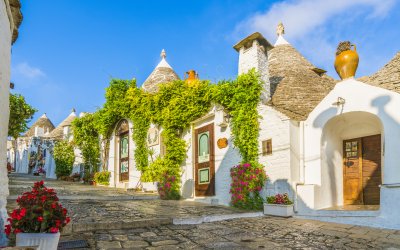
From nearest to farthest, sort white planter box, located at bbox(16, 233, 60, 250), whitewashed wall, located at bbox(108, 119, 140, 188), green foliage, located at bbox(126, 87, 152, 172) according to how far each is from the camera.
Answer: white planter box, located at bbox(16, 233, 60, 250) < green foliage, located at bbox(126, 87, 152, 172) < whitewashed wall, located at bbox(108, 119, 140, 188)

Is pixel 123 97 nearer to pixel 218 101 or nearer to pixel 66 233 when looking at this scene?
pixel 218 101

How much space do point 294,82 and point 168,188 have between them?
606 cm

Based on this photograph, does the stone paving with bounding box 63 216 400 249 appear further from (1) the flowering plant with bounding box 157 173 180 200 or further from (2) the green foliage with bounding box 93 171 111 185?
(2) the green foliage with bounding box 93 171 111 185

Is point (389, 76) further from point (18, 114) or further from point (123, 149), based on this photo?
point (18, 114)

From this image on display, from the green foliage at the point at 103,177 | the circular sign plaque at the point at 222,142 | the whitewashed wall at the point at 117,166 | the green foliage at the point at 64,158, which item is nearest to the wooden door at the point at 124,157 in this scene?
the whitewashed wall at the point at 117,166

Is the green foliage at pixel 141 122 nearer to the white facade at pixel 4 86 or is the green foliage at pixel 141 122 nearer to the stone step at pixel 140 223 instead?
the stone step at pixel 140 223

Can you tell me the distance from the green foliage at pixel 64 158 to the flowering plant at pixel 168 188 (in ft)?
35.5

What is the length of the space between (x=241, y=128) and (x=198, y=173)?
299 cm

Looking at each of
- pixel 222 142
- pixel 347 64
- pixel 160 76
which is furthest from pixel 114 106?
pixel 347 64

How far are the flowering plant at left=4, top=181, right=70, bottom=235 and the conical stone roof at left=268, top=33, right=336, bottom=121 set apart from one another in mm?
7075

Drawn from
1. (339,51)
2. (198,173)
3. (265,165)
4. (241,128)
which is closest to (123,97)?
(198,173)

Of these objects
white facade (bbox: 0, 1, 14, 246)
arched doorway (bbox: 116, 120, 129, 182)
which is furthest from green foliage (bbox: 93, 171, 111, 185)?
white facade (bbox: 0, 1, 14, 246)

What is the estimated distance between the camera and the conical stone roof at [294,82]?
10617mm

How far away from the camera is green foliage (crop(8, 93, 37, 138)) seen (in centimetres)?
1329
